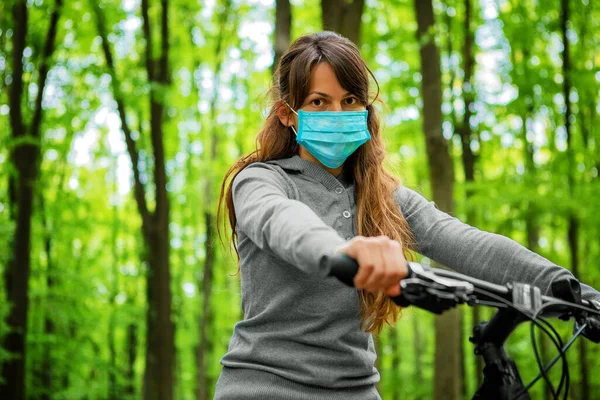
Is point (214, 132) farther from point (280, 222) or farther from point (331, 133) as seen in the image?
point (280, 222)

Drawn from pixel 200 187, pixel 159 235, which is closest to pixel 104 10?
pixel 159 235

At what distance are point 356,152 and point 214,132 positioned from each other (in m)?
17.8

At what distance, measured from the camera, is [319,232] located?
1.88 meters

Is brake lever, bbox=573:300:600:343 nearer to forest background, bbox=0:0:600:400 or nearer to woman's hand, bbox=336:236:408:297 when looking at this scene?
woman's hand, bbox=336:236:408:297

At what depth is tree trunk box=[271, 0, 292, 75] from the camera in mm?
7904

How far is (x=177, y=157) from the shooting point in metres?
22.5

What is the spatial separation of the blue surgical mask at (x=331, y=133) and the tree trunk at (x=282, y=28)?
17.6ft

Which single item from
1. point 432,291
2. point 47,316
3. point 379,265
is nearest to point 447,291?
point 432,291

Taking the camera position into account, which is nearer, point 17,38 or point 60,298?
point 17,38

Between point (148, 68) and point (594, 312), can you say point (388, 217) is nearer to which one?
point (594, 312)

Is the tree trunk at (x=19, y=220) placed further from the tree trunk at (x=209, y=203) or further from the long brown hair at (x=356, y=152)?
the long brown hair at (x=356, y=152)

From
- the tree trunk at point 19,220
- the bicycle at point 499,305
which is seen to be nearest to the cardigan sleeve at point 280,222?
the bicycle at point 499,305

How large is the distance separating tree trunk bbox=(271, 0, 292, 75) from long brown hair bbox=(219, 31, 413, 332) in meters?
5.15

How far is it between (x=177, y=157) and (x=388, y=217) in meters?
20.4
